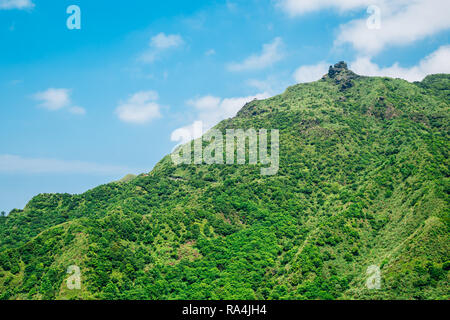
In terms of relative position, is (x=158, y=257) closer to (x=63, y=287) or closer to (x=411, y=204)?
(x=63, y=287)

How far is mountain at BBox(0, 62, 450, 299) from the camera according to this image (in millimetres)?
67500

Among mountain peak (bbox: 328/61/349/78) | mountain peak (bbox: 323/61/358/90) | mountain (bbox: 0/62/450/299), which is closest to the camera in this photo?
mountain (bbox: 0/62/450/299)

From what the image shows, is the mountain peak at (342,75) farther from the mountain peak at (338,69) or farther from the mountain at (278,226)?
the mountain at (278,226)

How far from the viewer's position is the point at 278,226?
94250 millimetres

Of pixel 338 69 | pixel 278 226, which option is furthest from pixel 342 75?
pixel 278 226

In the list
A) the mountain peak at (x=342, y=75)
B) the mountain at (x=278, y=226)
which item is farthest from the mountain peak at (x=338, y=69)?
the mountain at (x=278, y=226)

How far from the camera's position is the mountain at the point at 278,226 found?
67.5 meters

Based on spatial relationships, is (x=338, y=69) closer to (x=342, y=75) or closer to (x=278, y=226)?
(x=342, y=75)

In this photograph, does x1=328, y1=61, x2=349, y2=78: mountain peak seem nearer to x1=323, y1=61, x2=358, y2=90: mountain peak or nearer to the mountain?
x1=323, y1=61, x2=358, y2=90: mountain peak

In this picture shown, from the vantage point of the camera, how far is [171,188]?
129125 millimetres

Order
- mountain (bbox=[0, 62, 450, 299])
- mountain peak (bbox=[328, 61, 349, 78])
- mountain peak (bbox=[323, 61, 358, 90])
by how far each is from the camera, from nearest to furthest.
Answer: mountain (bbox=[0, 62, 450, 299]) → mountain peak (bbox=[323, 61, 358, 90]) → mountain peak (bbox=[328, 61, 349, 78])

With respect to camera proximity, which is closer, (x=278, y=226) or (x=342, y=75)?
(x=278, y=226)

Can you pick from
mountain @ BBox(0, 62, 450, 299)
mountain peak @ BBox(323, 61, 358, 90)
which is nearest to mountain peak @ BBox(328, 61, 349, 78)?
mountain peak @ BBox(323, 61, 358, 90)
